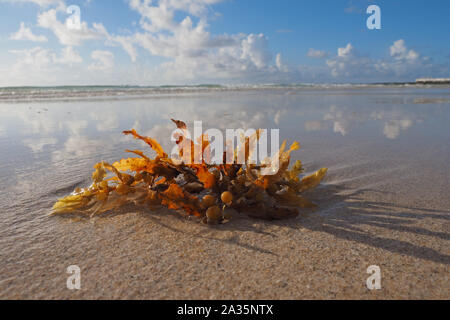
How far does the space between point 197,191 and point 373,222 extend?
0.97m

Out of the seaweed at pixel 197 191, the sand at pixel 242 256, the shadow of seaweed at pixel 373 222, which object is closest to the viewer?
the sand at pixel 242 256

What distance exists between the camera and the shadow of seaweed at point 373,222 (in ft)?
4.22

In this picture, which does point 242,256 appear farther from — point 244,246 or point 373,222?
point 373,222

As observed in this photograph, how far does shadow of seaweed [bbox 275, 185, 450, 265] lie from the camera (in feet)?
4.22

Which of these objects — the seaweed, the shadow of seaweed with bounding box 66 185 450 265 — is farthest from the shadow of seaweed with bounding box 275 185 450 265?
the seaweed

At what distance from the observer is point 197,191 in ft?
5.60

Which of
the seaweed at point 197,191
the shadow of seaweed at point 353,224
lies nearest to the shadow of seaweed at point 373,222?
the shadow of seaweed at point 353,224

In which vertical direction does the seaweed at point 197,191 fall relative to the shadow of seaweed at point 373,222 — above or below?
above

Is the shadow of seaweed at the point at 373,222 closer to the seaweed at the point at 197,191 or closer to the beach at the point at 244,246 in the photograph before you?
the beach at the point at 244,246

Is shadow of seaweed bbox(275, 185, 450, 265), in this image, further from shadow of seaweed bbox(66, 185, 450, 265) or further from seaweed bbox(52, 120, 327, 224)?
seaweed bbox(52, 120, 327, 224)

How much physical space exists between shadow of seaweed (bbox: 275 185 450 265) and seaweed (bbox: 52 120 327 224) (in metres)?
0.13

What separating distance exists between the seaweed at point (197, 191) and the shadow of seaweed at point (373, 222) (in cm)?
13

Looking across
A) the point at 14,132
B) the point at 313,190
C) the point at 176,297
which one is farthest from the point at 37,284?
the point at 14,132
